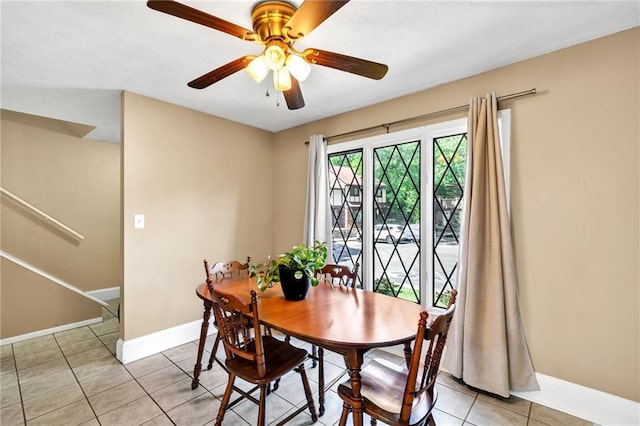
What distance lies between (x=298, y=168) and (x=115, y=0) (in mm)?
2369

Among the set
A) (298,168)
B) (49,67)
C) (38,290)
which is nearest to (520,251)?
(298,168)

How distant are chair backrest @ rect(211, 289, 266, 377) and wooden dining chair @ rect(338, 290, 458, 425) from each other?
466 mm

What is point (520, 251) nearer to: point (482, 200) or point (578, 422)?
point (482, 200)

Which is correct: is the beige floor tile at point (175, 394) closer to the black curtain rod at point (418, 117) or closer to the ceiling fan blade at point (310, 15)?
the ceiling fan blade at point (310, 15)

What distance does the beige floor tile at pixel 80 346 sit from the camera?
2.74 m

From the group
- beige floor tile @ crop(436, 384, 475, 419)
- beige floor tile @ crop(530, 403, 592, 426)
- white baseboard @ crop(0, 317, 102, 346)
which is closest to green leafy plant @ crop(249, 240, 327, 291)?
beige floor tile @ crop(436, 384, 475, 419)

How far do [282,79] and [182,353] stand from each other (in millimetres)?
2630

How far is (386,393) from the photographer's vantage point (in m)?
1.38

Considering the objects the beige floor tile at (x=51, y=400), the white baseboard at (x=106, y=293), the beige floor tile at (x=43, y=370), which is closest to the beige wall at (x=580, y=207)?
the beige floor tile at (x=51, y=400)

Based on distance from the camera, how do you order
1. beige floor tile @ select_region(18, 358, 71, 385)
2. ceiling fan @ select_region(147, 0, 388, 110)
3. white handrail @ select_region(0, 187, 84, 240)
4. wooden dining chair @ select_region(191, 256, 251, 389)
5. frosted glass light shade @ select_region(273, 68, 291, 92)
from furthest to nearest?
white handrail @ select_region(0, 187, 84, 240) < beige floor tile @ select_region(18, 358, 71, 385) < wooden dining chair @ select_region(191, 256, 251, 389) < frosted glass light shade @ select_region(273, 68, 291, 92) < ceiling fan @ select_region(147, 0, 388, 110)

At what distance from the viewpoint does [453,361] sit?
2.21 meters

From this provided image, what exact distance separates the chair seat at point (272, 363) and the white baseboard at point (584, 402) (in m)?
1.66

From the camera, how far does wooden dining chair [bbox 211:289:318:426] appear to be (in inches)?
58.2

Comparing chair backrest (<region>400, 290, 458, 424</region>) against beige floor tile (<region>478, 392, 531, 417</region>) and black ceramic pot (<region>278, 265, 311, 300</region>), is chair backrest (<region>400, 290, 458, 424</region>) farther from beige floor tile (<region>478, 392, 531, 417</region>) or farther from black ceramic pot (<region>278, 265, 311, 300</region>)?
beige floor tile (<region>478, 392, 531, 417</region>)
